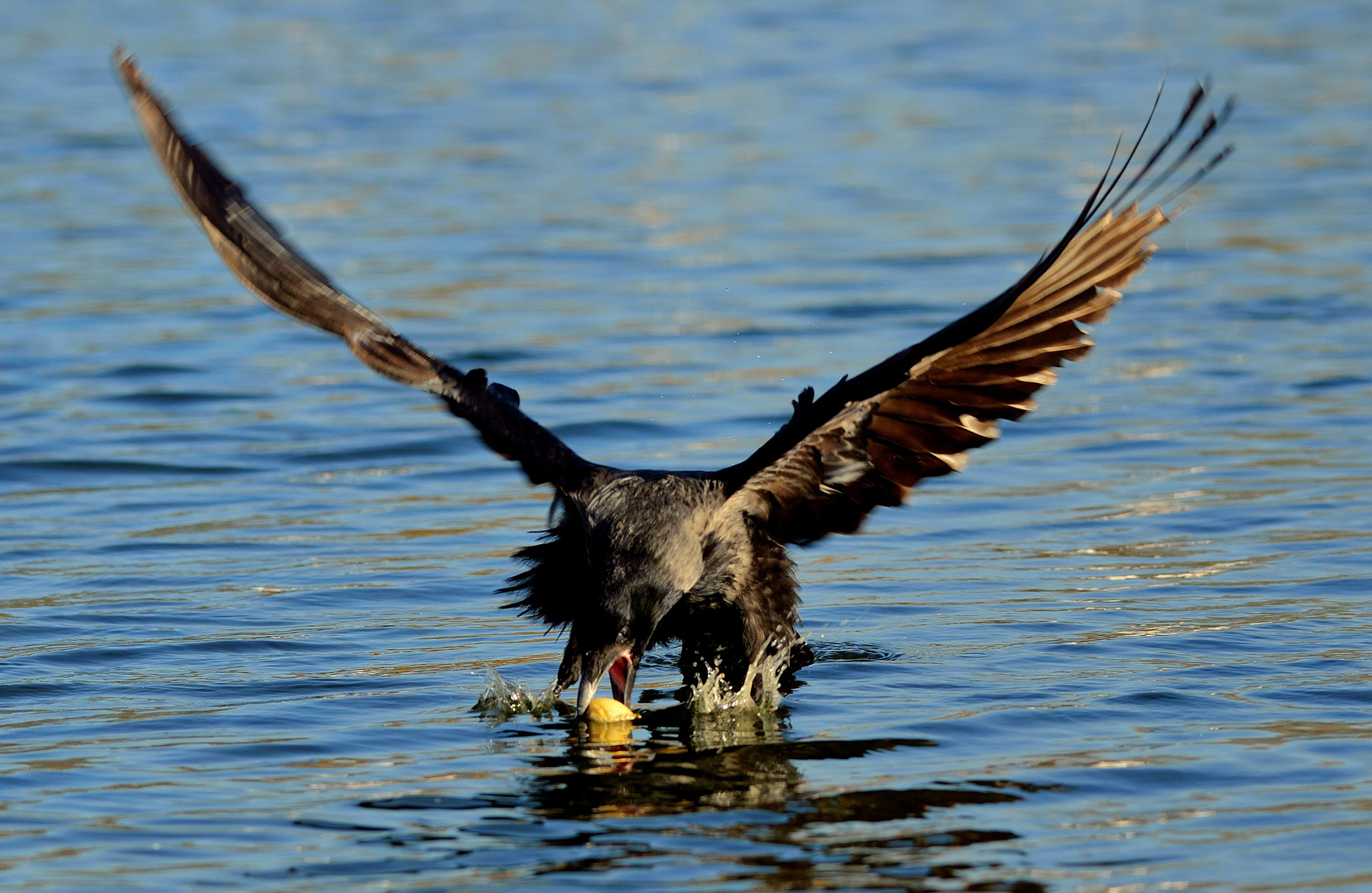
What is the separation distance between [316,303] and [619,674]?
1651 millimetres

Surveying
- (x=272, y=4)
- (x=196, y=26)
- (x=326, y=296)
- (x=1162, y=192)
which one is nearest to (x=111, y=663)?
(x=326, y=296)

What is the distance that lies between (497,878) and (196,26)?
2067 cm

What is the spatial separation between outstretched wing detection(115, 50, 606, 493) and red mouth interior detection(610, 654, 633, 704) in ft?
1.88

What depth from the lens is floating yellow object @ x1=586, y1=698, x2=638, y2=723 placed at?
5863 millimetres

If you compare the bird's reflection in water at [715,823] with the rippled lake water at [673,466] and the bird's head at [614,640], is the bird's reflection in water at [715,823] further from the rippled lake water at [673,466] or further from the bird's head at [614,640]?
the bird's head at [614,640]

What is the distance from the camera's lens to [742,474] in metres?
5.79

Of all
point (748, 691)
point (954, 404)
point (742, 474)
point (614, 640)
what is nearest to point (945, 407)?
point (954, 404)

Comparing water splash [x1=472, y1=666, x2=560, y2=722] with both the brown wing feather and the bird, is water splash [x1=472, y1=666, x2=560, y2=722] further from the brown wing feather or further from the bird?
the brown wing feather

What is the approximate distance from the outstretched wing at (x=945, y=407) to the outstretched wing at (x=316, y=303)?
64 cm

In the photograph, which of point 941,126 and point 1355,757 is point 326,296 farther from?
point 941,126

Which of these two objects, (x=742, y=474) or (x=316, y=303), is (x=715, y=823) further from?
(x=316, y=303)

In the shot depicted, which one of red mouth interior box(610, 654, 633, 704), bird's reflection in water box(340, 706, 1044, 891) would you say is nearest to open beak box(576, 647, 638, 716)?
red mouth interior box(610, 654, 633, 704)

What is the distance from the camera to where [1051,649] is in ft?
21.4

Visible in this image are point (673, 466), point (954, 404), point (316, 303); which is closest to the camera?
point (954, 404)
